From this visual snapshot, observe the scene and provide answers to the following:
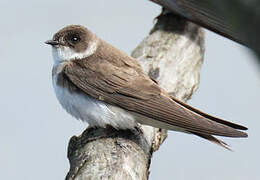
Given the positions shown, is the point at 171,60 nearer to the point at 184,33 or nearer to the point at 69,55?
the point at 184,33

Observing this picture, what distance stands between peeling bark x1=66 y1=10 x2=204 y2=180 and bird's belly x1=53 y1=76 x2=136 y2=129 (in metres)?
0.08

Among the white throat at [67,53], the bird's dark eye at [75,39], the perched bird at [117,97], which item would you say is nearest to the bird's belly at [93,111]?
the perched bird at [117,97]

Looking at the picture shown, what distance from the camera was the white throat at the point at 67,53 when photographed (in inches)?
167

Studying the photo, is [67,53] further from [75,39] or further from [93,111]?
[93,111]

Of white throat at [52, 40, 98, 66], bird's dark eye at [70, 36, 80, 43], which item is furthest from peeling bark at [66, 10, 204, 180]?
bird's dark eye at [70, 36, 80, 43]

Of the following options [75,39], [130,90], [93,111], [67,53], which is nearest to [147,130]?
[130,90]

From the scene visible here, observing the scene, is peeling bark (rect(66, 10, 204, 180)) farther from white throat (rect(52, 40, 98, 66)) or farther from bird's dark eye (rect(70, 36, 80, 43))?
bird's dark eye (rect(70, 36, 80, 43))

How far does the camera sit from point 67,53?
433cm

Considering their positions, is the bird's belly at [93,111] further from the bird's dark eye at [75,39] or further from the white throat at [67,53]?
the bird's dark eye at [75,39]

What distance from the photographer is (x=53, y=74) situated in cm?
418

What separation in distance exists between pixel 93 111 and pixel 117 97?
264 millimetres

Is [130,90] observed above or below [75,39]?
below

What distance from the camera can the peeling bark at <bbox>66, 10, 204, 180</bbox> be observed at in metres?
2.46

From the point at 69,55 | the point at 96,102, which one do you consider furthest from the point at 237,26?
the point at 69,55
